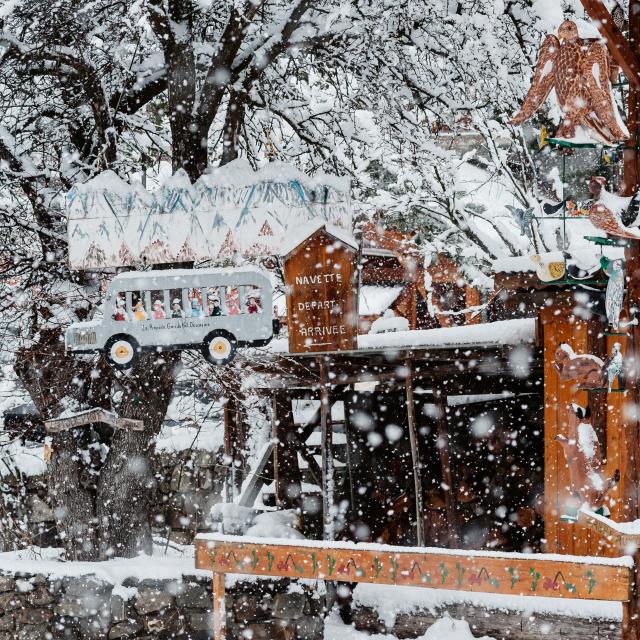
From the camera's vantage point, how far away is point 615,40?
4.89 metres

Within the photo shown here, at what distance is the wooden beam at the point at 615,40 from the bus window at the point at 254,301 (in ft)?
9.95

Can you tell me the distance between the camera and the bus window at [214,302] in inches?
269

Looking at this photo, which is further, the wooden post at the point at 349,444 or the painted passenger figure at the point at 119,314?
the wooden post at the point at 349,444

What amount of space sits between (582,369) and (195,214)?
3201mm

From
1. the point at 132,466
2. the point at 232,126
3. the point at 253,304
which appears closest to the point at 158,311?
the point at 253,304

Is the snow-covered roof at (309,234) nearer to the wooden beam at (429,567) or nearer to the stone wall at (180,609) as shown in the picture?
the wooden beam at (429,567)

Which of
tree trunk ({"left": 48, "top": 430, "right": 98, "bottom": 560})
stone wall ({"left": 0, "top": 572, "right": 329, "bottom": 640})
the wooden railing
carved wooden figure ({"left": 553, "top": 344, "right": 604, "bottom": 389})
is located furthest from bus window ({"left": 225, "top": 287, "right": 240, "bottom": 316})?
tree trunk ({"left": 48, "top": 430, "right": 98, "bottom": 560})

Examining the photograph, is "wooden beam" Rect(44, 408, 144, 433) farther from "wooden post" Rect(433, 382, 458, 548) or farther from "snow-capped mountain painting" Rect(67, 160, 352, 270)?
"wooden post" Rect(433, 382, 458, 548)

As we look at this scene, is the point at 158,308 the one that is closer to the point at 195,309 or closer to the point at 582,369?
the point at 195,309

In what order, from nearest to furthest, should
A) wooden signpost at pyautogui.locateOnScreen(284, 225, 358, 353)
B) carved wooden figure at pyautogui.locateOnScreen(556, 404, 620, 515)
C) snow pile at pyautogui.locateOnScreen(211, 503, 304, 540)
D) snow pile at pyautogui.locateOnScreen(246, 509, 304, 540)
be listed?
carved wooden figure at pyautogui.locateOnScreen(556, 404, 620, 515) < wooden signpost at pyautogui.locateOnScreen(284, 225, 358, 353) < snow pile at pyautogui.locateOnScreen(246, 509, 304, 540) < snow pile at pyautogui.locateOnScreen(211, 503, 304, 540)

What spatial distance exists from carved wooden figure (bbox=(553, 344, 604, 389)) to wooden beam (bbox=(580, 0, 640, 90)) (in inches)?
53.1

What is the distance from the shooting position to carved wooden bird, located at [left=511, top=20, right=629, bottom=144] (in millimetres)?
5332

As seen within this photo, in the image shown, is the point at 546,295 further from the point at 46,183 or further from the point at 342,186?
the point at 46,183

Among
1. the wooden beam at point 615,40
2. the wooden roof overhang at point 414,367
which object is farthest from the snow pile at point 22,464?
the wooden beam at point 615,40
